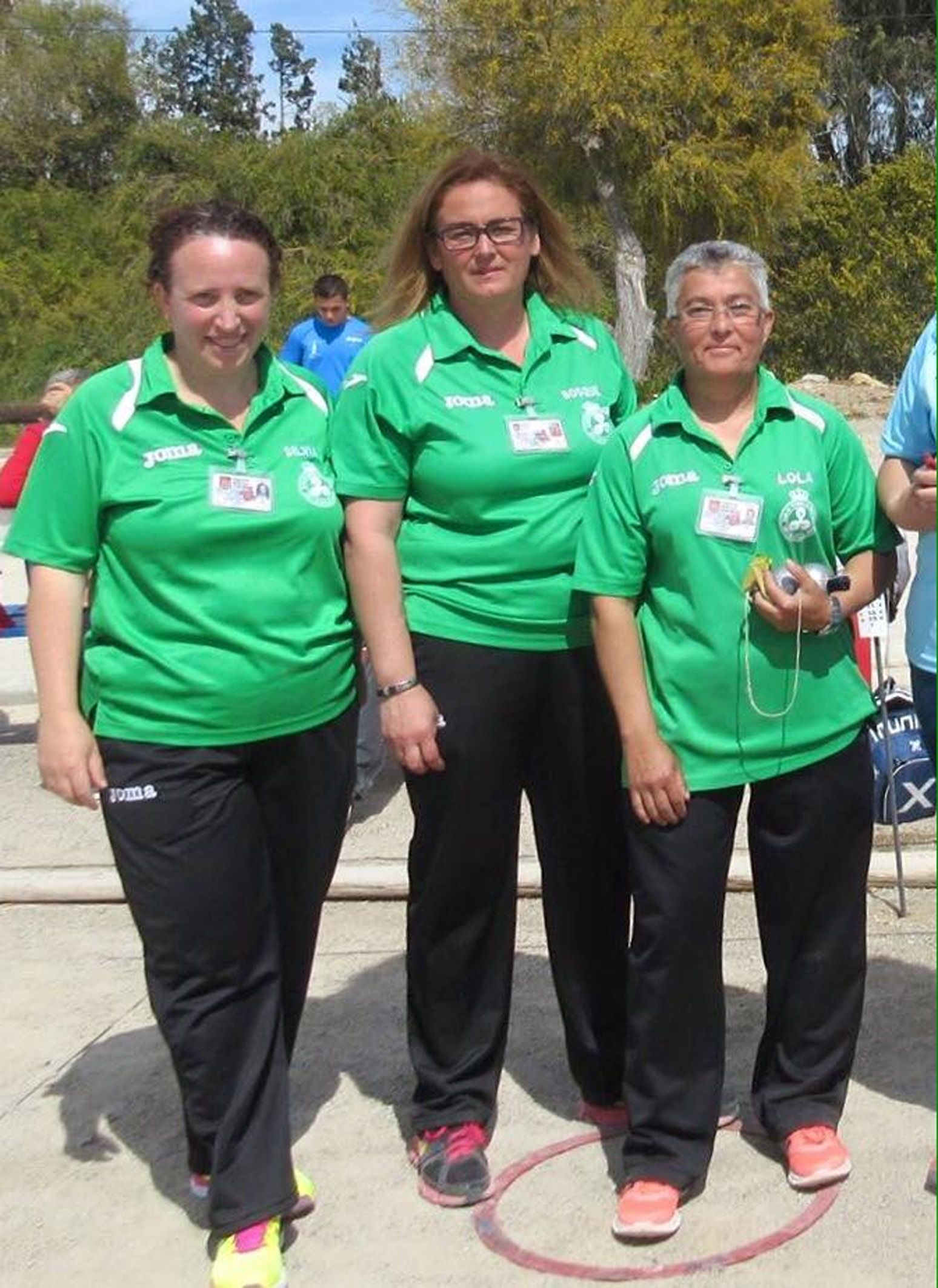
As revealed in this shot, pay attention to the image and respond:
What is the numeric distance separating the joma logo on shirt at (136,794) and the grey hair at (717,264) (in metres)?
1.36

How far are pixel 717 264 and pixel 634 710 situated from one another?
0.87m

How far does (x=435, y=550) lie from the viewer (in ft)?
11.0

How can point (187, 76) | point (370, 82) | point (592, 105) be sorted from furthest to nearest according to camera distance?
point (187, 76), point (370, 82), point (592, 105)

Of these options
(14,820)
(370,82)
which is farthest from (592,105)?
(14,820)

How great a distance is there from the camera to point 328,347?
358 inches

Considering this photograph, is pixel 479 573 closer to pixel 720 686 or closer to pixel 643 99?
pixel 720 686

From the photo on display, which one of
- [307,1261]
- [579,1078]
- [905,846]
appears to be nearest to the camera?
[307,1261]

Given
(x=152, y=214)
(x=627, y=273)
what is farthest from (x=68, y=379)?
(x=152, y=214)

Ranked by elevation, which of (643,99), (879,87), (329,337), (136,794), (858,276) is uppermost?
(879,87)

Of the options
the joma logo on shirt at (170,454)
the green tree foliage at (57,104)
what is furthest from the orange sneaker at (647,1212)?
the green tree foliage at (57,104)

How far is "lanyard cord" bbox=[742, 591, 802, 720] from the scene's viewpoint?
319 cm

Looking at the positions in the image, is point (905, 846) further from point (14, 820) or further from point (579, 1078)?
point (14, 820)

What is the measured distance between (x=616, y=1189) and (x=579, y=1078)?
13.7 inches

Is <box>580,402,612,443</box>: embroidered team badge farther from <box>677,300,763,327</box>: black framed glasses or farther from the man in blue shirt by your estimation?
the man in blue shirt
